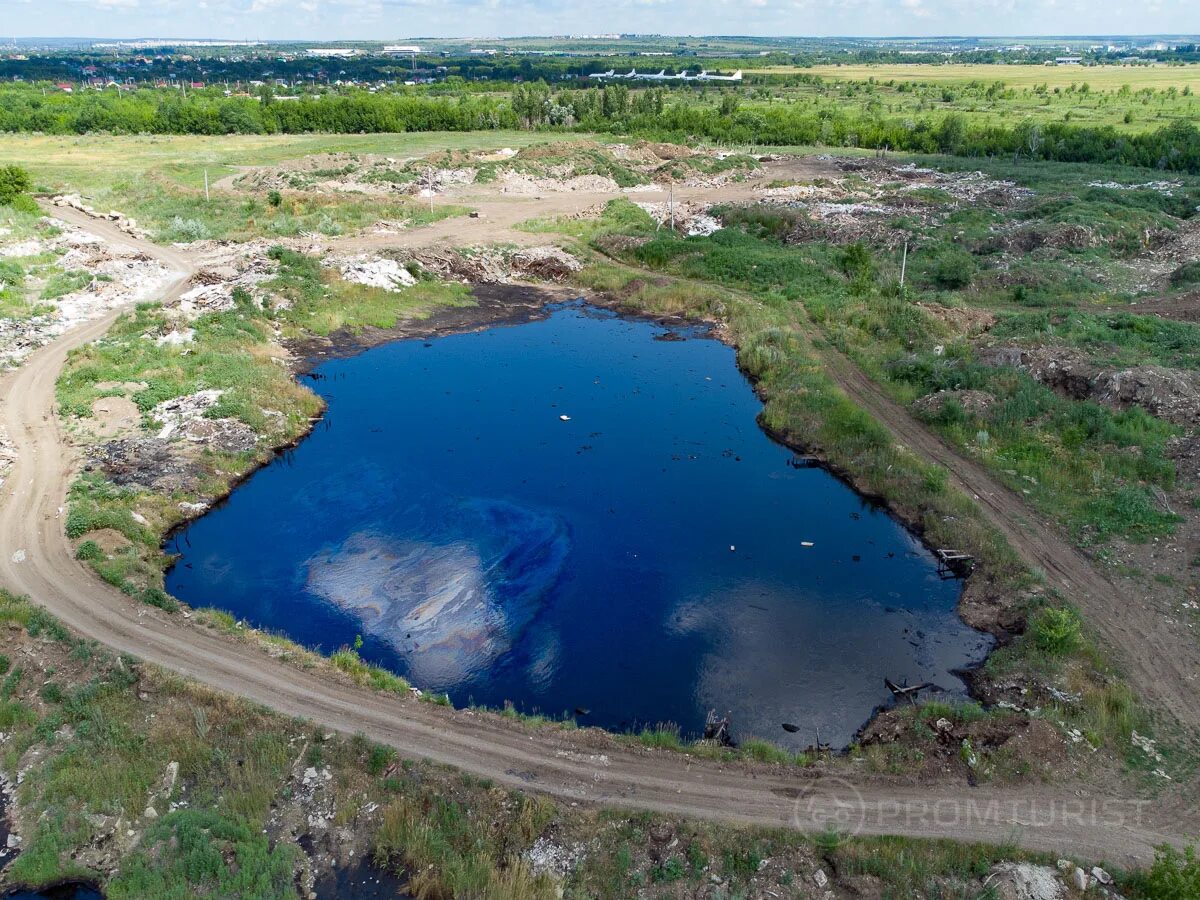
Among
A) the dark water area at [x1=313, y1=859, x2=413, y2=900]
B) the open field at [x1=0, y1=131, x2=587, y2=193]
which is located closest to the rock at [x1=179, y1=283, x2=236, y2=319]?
the dark water area at [x1=313, y1=859, x2=413, y2=900]

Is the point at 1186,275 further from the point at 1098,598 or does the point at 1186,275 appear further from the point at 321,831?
the point at 321,831

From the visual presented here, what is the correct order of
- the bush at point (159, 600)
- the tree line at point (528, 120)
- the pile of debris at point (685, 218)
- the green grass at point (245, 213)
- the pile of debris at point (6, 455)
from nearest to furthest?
the bush at point (159, 600), the pile of debris at point (6, 455), the green grass at point (245, 213), the pile of debris at point (685, 218), the tree line at point (528, 120)

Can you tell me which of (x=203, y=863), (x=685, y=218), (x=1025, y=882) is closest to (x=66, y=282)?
(x=203, y=863)

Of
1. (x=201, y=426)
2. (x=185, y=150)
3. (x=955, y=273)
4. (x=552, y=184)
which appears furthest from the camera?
(x=185, y=150)

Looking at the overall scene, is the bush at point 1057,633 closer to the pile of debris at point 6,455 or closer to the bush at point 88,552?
the bush at point 88,552

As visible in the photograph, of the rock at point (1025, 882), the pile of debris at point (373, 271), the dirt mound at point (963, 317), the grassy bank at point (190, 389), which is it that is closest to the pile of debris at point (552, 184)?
the pile of debris at point (373, 271)

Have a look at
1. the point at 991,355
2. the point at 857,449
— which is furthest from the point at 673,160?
the point at 857,449

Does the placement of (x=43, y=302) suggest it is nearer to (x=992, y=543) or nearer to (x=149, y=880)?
(x=149, y=880)
